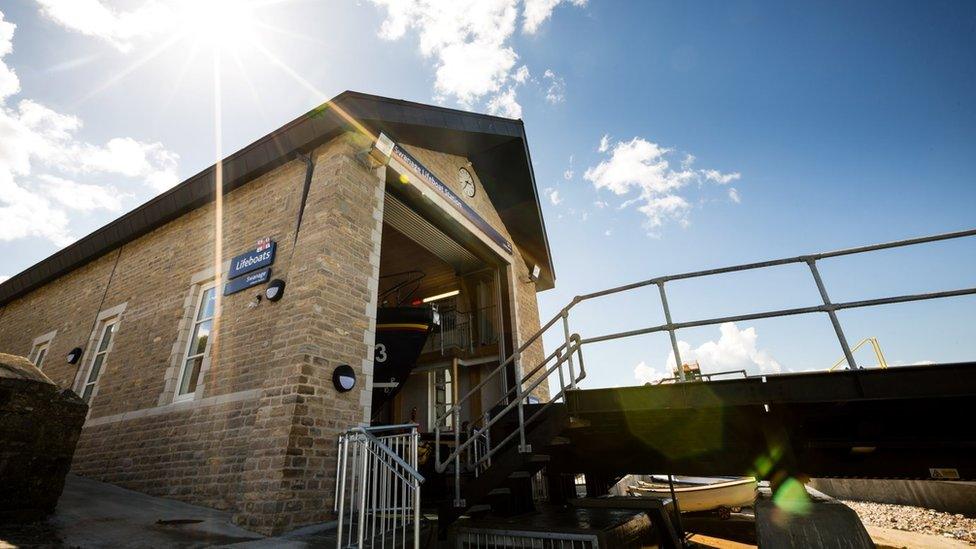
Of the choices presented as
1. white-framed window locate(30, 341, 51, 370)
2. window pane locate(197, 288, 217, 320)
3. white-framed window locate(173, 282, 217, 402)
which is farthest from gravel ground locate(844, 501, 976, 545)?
white-framed window locate(30, 341, 51, 370)

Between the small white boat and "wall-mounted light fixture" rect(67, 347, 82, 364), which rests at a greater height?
"wall-mounted light fixture" rect(67, 347, 82, 364)

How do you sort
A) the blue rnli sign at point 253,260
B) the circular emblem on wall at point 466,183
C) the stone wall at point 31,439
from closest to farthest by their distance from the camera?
the stone wall at point 31,439, the blue rnli sign at point 253,260, the circular emblem on wall at point 466,183

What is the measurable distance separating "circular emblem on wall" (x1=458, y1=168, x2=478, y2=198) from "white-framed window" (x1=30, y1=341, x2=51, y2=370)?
11.9m

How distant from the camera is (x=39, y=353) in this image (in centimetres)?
1185

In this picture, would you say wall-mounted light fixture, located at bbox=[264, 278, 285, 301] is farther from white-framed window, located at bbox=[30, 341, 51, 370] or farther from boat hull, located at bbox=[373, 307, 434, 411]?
white-framed window, located at bbox=[30, 341, 51, 370]

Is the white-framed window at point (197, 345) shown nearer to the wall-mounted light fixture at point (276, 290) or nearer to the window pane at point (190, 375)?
the window pane at point (190, 375)

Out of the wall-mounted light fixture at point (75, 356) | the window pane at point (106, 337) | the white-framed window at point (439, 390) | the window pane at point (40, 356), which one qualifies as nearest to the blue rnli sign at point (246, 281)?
the window pane at point (106, 337)

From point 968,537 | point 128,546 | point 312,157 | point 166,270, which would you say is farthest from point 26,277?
point 968,537

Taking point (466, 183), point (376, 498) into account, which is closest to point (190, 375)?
point (376, 498)

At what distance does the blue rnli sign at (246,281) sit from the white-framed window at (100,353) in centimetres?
431

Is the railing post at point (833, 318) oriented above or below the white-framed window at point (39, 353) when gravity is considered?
below

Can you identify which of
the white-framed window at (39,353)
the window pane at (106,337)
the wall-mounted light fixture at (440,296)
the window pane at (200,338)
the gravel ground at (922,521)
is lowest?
the gravel ground at (922,521)

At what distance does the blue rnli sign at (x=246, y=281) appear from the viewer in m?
6.73

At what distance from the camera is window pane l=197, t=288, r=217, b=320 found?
7789 millimetres
